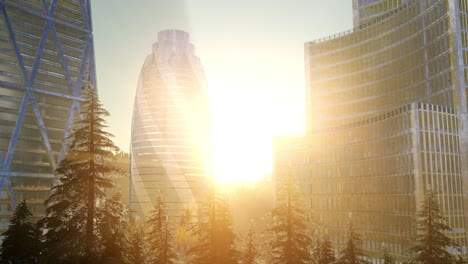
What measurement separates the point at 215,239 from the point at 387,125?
161 feet

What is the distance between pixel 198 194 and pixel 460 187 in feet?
408

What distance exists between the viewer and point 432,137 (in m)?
69.8

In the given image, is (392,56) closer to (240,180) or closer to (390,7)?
(390,7)

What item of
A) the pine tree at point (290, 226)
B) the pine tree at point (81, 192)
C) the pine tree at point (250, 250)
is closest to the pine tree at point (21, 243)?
the pine tree at point (81, 192)

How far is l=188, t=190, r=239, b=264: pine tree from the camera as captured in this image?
33.7 metres

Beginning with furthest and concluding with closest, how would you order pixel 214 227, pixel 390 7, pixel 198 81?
pixel 198 81, pixel 390 7, pixel 214 227

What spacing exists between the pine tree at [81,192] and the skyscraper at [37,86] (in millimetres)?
70536

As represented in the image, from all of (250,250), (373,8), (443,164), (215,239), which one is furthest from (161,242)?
(373,8)

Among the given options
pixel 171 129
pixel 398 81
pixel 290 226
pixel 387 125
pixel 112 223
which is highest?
pixel 171 129

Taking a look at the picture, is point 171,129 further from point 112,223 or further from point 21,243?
point 112,223

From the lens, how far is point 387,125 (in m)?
75.0

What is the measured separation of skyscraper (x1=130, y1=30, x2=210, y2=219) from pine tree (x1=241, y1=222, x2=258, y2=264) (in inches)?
5512

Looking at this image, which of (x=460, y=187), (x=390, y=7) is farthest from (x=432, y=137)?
(x=390, y=7)

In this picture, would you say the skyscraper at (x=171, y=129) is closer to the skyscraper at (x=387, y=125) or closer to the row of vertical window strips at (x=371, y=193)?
the skyscraper at (x=387, y=125)
